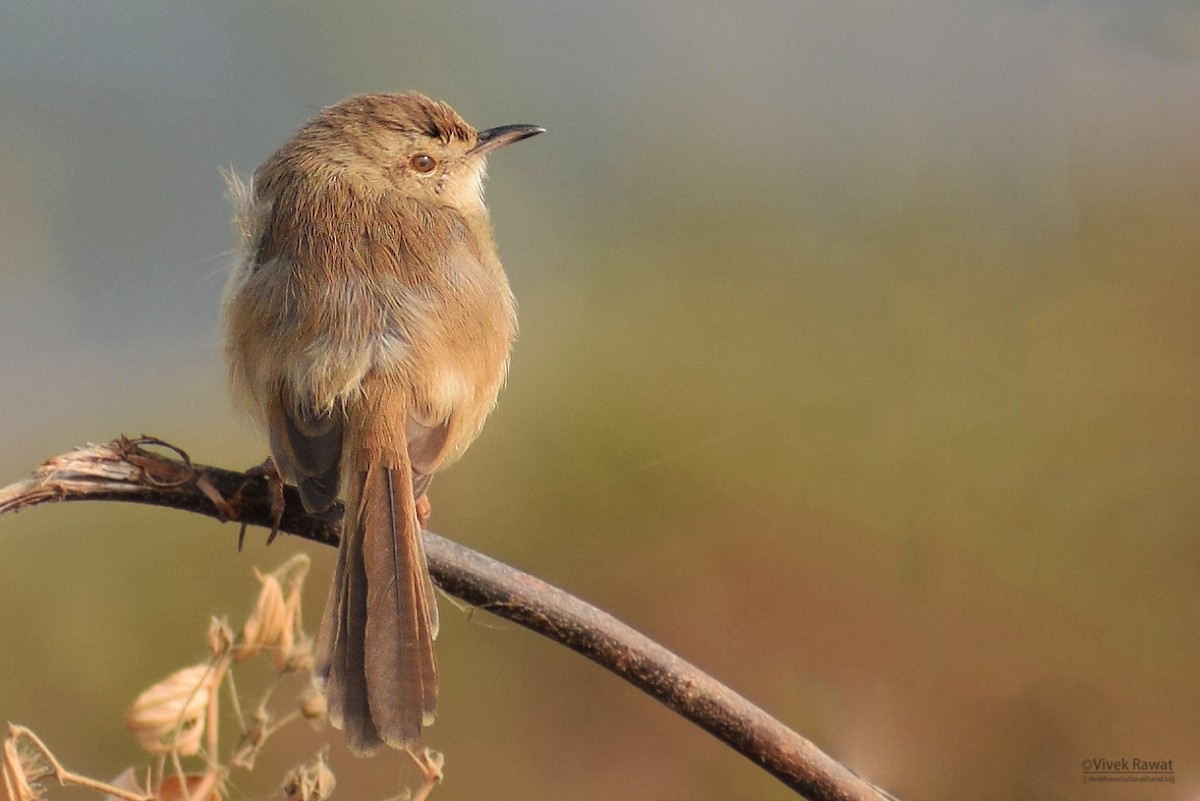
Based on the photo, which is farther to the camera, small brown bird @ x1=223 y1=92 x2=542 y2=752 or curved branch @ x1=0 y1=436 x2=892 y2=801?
small brown bird @ x1=223 y1=92 x2=542 y2=752

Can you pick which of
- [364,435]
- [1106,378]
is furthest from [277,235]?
[1106,378]

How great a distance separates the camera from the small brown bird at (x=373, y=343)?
1.83m

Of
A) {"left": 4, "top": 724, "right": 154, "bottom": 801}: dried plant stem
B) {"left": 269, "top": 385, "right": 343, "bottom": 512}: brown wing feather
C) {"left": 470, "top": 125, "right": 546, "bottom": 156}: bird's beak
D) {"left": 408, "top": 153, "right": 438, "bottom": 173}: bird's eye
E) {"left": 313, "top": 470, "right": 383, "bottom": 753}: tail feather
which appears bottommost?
{"left": 4, "top": 724, "right": 154, "bottom": 801}: dried plant stem

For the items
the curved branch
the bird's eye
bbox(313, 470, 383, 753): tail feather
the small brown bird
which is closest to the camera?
the curved branch

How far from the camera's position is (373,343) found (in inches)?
87.6

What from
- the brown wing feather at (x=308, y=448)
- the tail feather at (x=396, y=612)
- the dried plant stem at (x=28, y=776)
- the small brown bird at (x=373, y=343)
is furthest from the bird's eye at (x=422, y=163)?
the dried plant stem at (x=28, y=776)

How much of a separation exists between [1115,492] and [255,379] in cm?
198

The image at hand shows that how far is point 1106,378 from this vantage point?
3053mm

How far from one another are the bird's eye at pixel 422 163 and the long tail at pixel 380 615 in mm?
903

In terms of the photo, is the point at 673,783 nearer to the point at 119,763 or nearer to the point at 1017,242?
the point at 119,763

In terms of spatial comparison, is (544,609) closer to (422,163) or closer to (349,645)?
(349,645)

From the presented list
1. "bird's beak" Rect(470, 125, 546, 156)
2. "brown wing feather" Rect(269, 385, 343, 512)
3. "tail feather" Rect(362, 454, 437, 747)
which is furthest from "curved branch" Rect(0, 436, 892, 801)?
"bird's beak" Rect(470, 125, 546, 156)

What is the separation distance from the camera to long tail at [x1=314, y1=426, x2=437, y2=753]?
5.51 ft

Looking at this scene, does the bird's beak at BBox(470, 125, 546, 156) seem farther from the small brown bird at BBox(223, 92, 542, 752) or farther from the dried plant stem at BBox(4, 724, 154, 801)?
the dried plant stem at BBox(4, 724, 154, 801)
